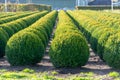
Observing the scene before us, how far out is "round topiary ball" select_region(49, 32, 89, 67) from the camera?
36.0ft

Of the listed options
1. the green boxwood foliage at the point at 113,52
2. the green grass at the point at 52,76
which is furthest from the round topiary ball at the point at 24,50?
the green boxwood foliage at the point at 113,52

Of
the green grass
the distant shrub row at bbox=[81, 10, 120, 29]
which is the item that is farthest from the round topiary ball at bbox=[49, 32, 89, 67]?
the distant shrub row at bbox=[81, 10, 120, 29]

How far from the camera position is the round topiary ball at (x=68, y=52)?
1098 cm

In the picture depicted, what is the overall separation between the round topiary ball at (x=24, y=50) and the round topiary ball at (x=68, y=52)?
820 mm

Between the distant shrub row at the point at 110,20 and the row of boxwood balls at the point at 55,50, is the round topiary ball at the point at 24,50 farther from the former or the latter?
the distant shrub row at the point at 110,20

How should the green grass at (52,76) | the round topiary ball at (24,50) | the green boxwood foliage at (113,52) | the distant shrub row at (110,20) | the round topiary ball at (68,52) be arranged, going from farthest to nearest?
the distant shrub row at (110,20), the round topiary ball at (24,50), the round topiary ball at (68,52), the green boxwood foliage at (113,52), the green grass at (52,76)

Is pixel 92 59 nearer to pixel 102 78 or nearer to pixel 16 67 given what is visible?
pixel 16 67

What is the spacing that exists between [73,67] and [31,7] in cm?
6576

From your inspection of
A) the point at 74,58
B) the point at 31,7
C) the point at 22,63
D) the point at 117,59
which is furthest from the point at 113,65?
the point at 31,7

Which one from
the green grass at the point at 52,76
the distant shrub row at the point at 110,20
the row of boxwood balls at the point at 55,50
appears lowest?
the distant shrub row at the point at 110,20

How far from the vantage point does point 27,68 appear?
11.4 m

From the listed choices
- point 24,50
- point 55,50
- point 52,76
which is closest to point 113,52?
point 55,50

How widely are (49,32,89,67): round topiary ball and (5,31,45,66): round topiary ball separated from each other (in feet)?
2.69

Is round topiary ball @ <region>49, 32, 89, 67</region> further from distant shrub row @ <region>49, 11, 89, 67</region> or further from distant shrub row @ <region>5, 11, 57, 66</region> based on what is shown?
distant shrub row @ <region>5, 11, 57, 66</region>
